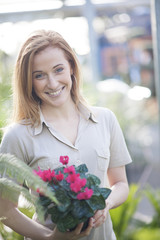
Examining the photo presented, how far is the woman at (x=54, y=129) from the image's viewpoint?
1.83 m

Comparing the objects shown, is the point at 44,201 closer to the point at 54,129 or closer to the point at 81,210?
the point at 81,210

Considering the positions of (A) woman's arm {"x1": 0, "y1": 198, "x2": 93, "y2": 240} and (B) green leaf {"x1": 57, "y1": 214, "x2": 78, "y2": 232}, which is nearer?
(B) green leaf {"x1": 57, "y1": 214, "x2": 78, "y2": 232}

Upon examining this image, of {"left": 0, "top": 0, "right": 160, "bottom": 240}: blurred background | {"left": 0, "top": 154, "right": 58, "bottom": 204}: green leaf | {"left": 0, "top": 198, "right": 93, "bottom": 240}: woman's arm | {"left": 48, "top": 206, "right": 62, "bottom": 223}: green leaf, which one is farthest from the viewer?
{"left": 0, "top": 0, "right": 160, "bottom": 240}: blurred background

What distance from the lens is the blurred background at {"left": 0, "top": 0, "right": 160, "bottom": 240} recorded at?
4.78m

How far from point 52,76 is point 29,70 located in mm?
114

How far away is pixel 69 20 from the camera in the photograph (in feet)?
18.5

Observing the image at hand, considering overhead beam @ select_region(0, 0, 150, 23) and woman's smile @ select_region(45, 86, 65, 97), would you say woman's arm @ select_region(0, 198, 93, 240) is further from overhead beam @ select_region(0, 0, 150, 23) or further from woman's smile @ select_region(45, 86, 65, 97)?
overhead beam @ select_region(0, 0, 150, 23)

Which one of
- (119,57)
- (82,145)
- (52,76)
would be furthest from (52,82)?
(119,57)

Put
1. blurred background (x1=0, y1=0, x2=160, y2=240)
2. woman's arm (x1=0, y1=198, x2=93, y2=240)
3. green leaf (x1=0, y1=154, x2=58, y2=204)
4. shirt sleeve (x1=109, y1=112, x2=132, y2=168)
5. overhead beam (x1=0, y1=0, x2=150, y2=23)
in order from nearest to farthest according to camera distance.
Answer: green leaf (x1=0, y1=154, x2=58, y2=204)
woman's arm (x1=0, y1=198, x2=93, y2=240)
shirt sleeve (x1=109, y1=112, x2=132, y2=168)
blurred background (x1=0, y1=0, x2=160, y2=240)
overhead beam (x1=0, y1=0, x2=150, y2=23)

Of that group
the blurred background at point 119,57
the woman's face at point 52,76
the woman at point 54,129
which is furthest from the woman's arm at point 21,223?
the blurred background at point 119,57

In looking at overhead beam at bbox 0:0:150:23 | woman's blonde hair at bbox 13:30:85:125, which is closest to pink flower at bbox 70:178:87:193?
woman's blonde hair at bbox 13:30:85:125

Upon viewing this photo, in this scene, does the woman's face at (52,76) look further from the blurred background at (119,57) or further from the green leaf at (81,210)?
the blurred background at (119,57)

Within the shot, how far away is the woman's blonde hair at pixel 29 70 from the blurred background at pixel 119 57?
1.83 metres

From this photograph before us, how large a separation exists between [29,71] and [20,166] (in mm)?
514
